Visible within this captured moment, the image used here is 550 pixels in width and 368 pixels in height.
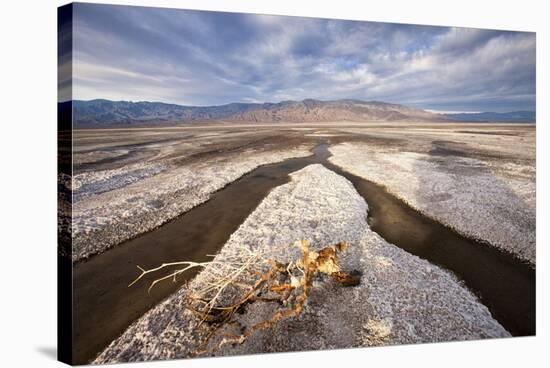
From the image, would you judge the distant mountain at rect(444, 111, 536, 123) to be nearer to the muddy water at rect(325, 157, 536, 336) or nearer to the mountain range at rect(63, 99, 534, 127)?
the mountain range at rect(63, 99, 534, 127)

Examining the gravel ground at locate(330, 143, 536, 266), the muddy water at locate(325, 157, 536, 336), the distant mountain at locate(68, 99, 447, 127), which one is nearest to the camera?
the muddy water at locate(325, 157, 536, 336)

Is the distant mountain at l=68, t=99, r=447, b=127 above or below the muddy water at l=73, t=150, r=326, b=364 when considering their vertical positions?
above

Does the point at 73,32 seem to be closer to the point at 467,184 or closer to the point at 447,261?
the point at 447,261

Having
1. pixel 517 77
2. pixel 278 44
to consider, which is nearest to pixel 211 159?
pixel 278 44

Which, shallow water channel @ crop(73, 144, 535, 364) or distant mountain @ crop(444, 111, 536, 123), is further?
distant mountain @ crop(444, 111, 536, 123)

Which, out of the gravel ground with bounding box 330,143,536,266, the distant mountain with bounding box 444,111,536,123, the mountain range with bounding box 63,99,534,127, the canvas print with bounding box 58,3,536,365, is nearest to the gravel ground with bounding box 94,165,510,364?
the canvas print with bounding box 58,3,536,365

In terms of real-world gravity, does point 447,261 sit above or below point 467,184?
below

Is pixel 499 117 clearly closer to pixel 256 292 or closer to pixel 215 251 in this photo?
pixel 256 292
